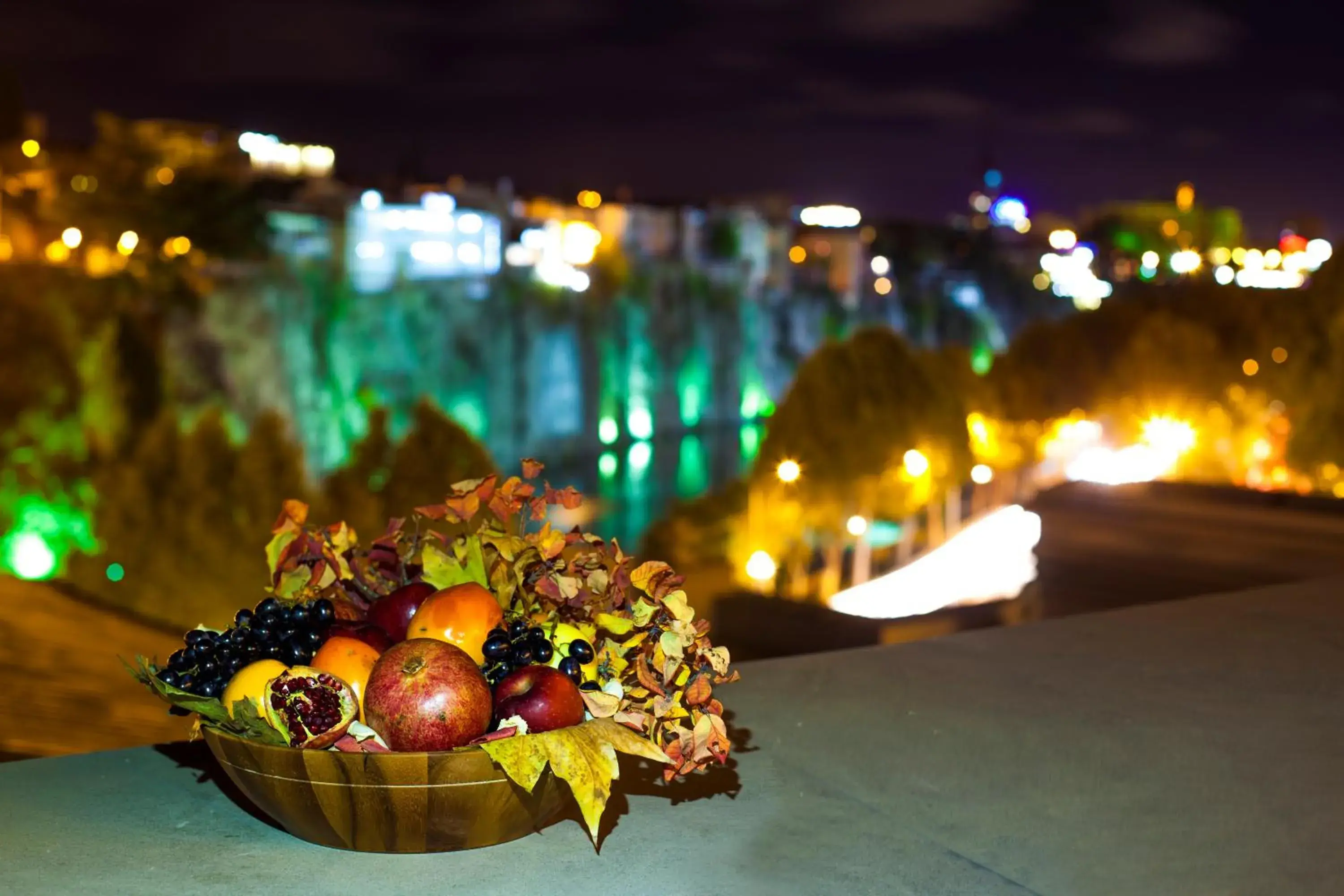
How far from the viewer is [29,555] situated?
31.1m

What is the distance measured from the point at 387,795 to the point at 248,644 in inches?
13.6

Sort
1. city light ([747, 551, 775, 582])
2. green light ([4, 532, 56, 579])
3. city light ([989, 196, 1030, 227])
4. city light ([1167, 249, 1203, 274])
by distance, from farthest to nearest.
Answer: city light ([989, 196, 1030, 227])
city light ([1167, 249, 1203, 274])
green light ([4, 532, 56, 579])
city light ([747, 551, 775, 582])

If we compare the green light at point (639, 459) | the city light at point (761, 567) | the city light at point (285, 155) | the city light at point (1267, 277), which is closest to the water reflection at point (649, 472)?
the green light at point (639, 459)

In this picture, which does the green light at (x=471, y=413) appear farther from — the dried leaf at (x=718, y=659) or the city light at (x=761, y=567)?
the dried leaf at (x=718, y=659)

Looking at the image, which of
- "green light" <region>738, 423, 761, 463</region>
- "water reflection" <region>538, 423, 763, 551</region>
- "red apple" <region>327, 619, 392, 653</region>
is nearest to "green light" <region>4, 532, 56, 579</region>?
"water reflection" <region>538, 423, 763, 551</region>

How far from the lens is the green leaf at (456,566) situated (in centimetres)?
219

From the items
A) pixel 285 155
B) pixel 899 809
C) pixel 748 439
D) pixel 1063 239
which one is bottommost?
pixel 748 439

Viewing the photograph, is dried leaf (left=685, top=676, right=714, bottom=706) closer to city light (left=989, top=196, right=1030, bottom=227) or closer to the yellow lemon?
the yellow lemon

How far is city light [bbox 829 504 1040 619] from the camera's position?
1359 cm

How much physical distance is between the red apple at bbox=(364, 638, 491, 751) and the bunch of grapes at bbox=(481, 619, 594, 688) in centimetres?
10

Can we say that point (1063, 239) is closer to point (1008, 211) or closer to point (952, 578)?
point (1008, 211)

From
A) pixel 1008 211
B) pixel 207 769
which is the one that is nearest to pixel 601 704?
pixel 207 769

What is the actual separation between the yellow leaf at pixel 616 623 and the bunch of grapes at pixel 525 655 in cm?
4

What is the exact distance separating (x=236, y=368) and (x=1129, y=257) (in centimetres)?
8434
